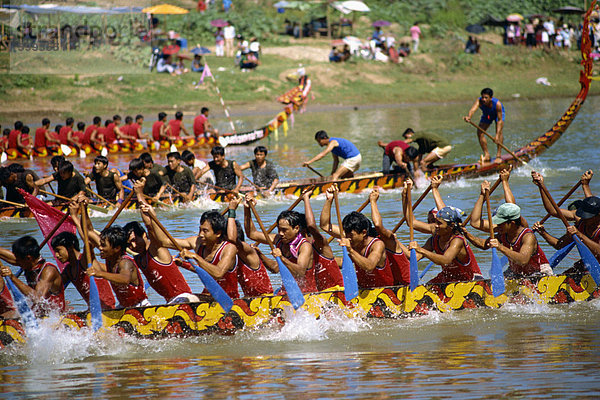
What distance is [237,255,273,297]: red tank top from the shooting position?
779 centimetres

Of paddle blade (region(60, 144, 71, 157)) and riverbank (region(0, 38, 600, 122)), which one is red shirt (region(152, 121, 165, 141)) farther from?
riverbank (region(0, 38, 600, 122))

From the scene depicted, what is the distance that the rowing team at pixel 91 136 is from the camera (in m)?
20.4

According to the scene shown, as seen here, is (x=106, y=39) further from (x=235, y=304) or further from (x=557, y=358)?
(x=557, y=358)

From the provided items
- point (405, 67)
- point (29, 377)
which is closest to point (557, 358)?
point (29, 377)

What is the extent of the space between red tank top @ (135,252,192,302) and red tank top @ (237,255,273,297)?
22.7 inches

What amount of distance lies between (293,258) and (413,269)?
46.9 inches

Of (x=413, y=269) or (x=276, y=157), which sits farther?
(x=276, y=157)

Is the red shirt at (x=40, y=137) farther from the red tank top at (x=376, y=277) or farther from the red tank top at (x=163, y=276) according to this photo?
the red tank top at (x=376, y=277)

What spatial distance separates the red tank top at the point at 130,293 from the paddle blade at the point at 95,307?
28 cm

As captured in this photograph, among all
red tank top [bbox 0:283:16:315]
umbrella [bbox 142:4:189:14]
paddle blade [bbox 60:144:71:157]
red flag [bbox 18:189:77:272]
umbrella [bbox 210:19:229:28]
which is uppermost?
umbrella [bbox 142:4:189:14]

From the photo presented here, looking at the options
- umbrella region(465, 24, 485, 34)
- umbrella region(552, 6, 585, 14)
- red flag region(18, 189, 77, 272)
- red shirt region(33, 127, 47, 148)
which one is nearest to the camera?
red flag region(18, 189, 77, 272)

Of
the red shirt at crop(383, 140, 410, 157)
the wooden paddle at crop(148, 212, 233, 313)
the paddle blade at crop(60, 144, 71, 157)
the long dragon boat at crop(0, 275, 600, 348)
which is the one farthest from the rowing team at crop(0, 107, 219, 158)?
the wooden paddle at crop(148, 212, 233, 313)

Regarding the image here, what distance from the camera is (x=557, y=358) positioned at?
21.3 ft

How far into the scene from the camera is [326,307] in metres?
7.68
